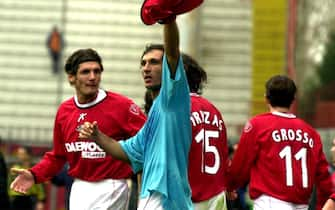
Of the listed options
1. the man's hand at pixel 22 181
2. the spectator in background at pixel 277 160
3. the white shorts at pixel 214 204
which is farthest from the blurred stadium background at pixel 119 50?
the white shorts at pixel 214 204

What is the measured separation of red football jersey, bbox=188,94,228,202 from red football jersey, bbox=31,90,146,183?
1.20 meters

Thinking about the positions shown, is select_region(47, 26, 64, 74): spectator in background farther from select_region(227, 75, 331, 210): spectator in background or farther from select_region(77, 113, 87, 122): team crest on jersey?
select_region(227, 75, 331, 210): spectator in background

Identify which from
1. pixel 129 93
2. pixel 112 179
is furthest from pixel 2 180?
pixel 129 93

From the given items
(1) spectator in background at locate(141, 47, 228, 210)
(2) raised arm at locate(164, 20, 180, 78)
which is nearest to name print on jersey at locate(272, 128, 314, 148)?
(1) spectator in background at locate(141, 47, 228, 210)

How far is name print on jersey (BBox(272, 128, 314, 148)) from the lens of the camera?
10.2 meters

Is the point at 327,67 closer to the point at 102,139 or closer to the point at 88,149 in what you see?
the point at 88,149

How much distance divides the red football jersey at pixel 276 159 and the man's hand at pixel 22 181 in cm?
166

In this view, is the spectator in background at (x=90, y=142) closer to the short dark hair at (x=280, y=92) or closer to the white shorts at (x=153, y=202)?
the short dark hair at (x=280, y=92)

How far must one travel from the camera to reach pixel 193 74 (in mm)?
8977

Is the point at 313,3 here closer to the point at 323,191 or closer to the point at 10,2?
the point at 10,2

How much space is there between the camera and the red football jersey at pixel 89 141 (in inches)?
398

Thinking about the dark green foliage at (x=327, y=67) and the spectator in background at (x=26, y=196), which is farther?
the dark green foliage at (x=327, y=67)

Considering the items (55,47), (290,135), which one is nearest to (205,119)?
(290,135)

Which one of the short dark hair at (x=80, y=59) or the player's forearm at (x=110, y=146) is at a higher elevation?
the short dark hair at (x=80, y=59)
